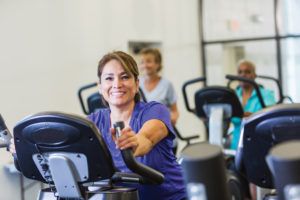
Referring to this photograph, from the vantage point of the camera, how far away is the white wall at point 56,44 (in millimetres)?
3814

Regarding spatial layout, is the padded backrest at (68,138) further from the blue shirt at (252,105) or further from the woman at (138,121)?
the blue shirt at (252,105)

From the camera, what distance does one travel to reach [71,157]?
5.02 ft

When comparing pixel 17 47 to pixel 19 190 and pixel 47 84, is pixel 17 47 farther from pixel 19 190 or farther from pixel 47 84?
pixel 19 190

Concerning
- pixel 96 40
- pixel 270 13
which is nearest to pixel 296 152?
pixel 96 40

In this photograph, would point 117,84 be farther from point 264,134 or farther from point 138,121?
point 264,134

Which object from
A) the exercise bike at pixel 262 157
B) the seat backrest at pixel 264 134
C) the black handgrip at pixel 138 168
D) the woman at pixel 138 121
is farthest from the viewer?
the woman at pixel 138 121

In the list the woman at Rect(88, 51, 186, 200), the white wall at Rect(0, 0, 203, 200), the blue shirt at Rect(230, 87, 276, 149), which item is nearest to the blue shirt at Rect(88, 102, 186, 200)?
the woman at Rect(88, 51, 186, 200)

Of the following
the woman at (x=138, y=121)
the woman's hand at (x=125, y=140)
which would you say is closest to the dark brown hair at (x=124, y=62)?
the woman at (x=138, y=121)

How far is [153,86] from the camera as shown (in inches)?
160

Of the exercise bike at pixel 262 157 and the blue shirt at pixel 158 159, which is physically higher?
the exercise bike at pixel 262 157

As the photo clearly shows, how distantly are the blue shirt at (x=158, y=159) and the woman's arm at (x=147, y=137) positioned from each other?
0.12 ft

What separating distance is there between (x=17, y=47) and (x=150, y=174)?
8.65ft

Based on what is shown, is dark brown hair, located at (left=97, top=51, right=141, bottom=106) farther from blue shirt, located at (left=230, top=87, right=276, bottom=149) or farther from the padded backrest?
blue shirt, located at (left=230, top=87, right=276, bottom=149)

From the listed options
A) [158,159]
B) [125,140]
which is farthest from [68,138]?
[158,159]
